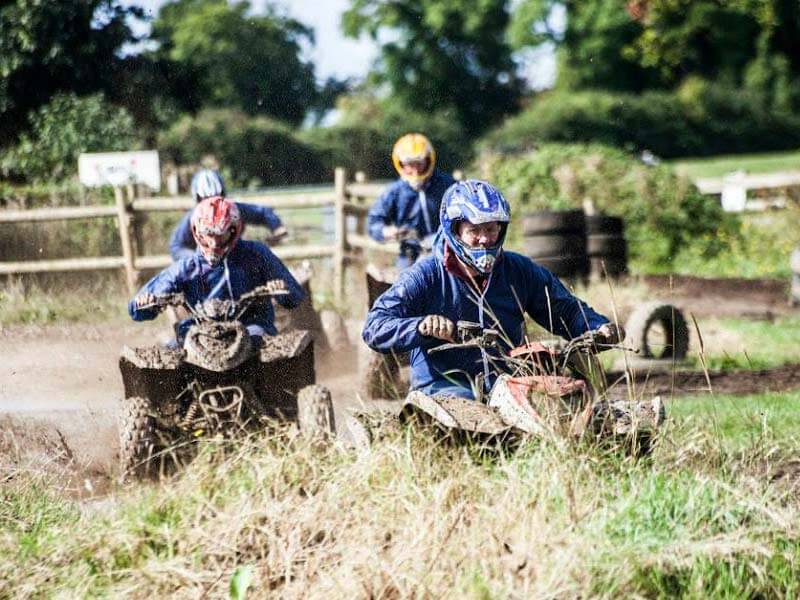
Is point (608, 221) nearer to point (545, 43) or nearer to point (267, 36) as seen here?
point (267, 36)

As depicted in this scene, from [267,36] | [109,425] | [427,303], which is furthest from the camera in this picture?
[267,36]

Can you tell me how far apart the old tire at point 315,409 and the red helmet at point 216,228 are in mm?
1363

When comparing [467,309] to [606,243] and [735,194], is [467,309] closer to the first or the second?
[606,243]

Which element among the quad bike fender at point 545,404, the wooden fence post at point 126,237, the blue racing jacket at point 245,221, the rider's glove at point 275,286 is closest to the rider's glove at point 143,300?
the rider's glove at point 275,286

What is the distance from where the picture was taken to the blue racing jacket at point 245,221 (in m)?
12.4

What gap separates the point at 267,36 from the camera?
46.7 m

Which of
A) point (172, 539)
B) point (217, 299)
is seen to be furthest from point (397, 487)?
point (217, 299)

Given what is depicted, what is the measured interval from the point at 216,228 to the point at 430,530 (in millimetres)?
4093

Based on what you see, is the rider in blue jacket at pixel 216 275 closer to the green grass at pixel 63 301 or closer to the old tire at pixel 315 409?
the old tire at pixel 315 409

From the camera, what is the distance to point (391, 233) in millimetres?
12094

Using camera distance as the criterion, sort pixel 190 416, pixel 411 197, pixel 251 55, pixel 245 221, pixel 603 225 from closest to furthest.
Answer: pixel 190 416 < pixel 411 197 < pixel 245 221 < pixel 603 225 < pixel 251 55

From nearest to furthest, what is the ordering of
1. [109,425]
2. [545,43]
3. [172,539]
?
[172,539] → [109,425] → [545,43]

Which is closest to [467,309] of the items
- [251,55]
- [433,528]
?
[433,528]

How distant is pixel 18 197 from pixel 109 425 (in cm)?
1049
